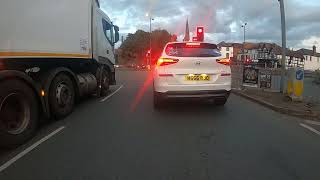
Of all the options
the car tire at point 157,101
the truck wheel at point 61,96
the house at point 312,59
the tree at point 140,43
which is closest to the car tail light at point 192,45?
the car tire at point 157,101

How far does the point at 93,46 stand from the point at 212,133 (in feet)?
20.3

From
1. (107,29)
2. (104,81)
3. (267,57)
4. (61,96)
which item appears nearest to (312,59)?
(267,57)

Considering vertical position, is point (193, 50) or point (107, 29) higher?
point (107, 29)

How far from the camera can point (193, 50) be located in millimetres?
11680

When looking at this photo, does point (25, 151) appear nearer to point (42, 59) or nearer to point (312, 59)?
point (42, 59)

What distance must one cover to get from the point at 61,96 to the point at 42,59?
1051 millimetres

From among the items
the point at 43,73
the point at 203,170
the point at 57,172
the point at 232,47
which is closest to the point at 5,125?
the point at 57,172

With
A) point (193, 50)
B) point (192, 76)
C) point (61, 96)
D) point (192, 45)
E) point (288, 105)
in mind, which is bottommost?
point (288, 105)

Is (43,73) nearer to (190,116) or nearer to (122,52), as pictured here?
(190,116)

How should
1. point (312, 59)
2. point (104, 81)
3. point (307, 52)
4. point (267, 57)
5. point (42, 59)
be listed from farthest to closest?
point (307, 52) < point (312, 59) < point (267, 57) < point (104, 81) < point (42, 59)

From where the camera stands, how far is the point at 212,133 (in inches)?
349

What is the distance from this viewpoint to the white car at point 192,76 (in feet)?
36.9

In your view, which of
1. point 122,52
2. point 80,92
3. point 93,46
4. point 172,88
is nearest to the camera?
point 172,88

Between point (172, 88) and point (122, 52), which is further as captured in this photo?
point (122, 52)
